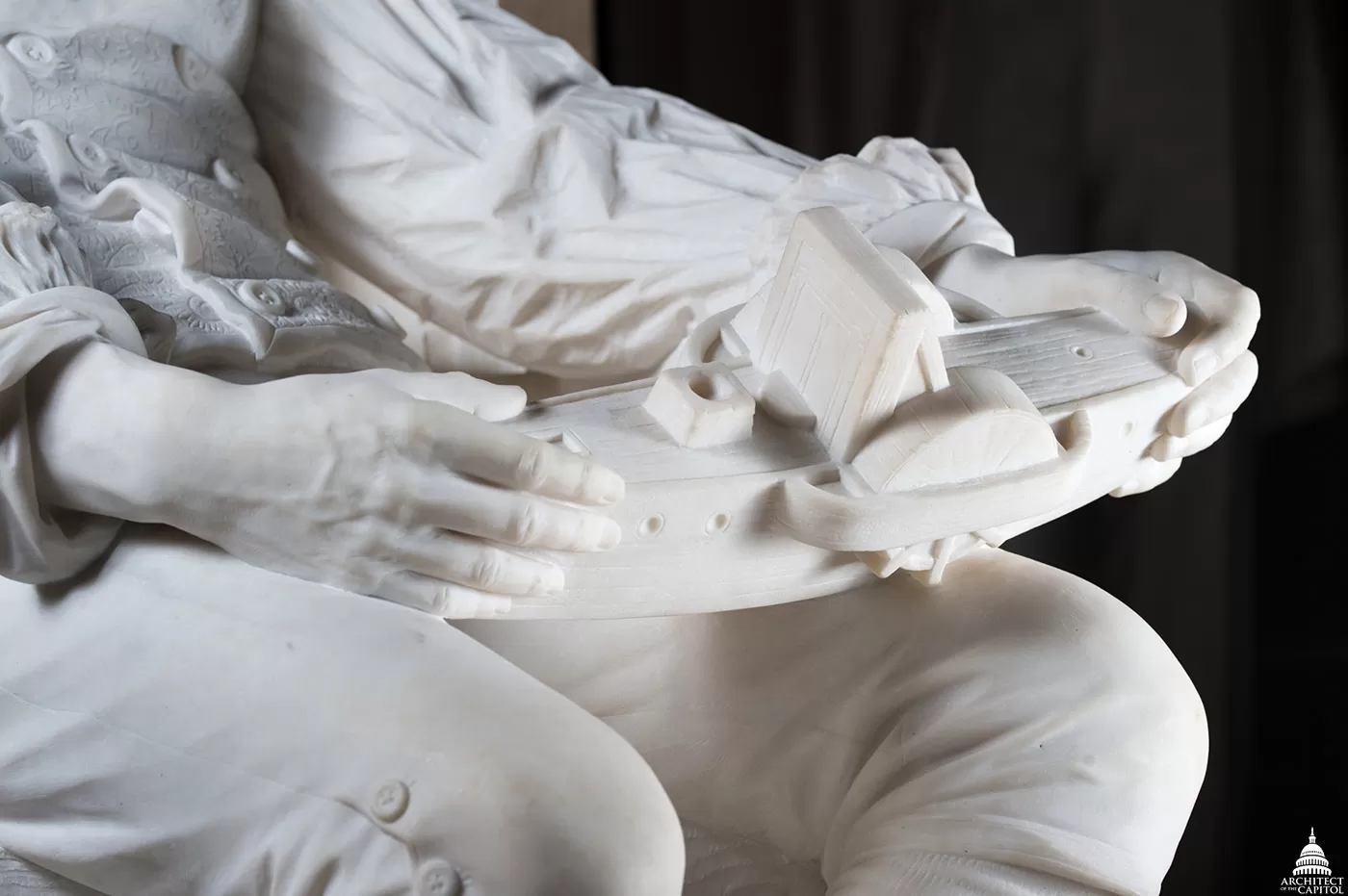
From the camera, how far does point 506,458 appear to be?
20.4 inches

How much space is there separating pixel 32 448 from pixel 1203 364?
0.51m

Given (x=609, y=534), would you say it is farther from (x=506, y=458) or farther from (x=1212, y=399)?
(x=1212, y=399)

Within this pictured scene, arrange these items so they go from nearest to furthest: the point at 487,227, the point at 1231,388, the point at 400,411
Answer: the point at 400,411, the point at 1231,388, the point at 487,227

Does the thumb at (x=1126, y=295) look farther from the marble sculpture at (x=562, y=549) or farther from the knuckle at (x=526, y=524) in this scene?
the knuckle at (x=526, y=524)

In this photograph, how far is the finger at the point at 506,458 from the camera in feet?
1.70

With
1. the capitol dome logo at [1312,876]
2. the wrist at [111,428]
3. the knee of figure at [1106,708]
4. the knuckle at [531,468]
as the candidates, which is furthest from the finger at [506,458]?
the capitol dome logo at [1312,876]

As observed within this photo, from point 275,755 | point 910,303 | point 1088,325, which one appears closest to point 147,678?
point 275,755

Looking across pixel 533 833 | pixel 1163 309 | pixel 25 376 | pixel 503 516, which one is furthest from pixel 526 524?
pixel 1163 309

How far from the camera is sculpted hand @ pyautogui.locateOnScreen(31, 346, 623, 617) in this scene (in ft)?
1.71

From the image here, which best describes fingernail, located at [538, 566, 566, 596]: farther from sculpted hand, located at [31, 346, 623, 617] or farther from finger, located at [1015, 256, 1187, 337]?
finger, located at [1015, 256, 1187, 337]

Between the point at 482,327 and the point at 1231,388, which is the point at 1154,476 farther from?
the point at 482,327

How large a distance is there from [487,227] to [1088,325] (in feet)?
1.25

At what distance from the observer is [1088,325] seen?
68 centimetres

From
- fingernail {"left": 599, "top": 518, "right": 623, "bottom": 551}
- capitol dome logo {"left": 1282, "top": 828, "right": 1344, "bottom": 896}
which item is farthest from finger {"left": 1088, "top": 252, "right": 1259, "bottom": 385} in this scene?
capitol dome logo {"left": 1282, "top": 828, "right": 1344, "bottom": 896}
